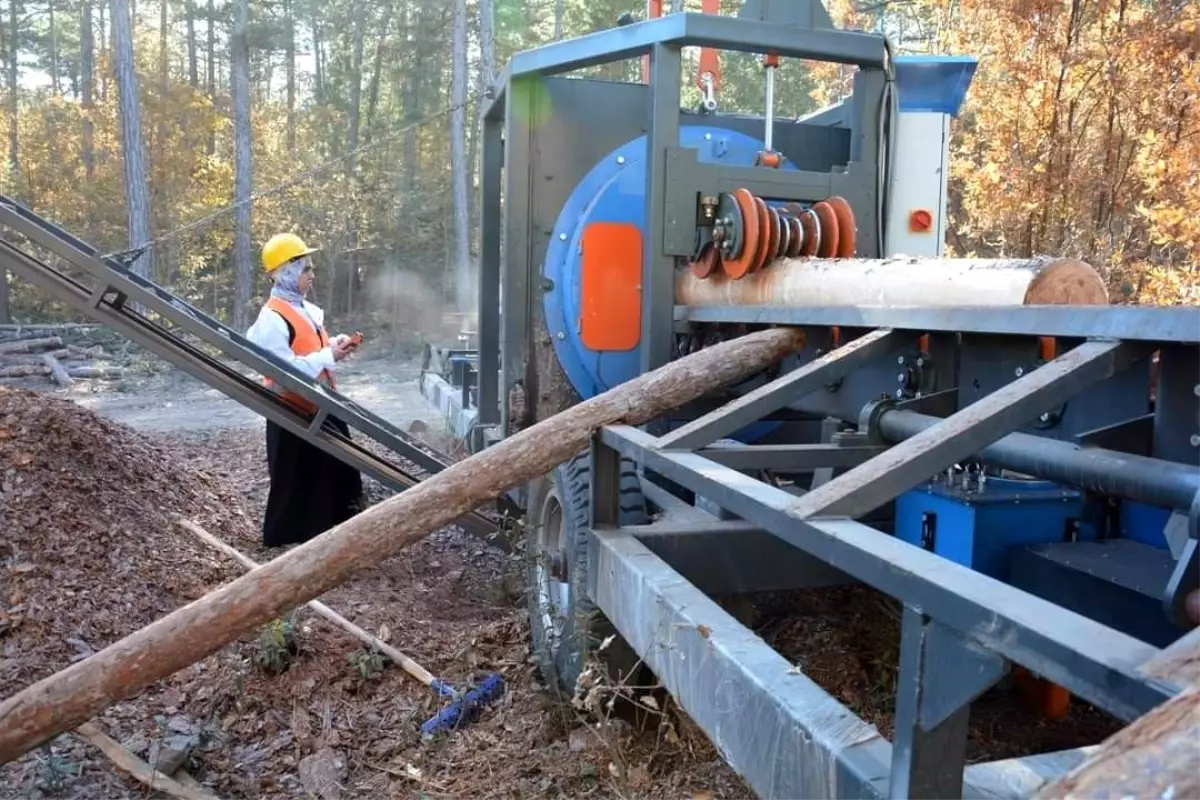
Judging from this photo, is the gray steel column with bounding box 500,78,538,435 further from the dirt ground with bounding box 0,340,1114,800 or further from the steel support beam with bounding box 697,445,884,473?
the steel support beam with bounding box 697,445,884,473

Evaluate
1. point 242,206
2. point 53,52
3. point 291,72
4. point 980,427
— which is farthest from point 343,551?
point 53,52

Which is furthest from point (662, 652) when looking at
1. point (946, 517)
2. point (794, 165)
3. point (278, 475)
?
point (278, 475)

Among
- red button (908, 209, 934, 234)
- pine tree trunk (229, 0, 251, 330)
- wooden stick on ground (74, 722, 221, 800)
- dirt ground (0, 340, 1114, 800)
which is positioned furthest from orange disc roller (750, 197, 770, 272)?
pine tree trunk (229, 0, 251, 330)

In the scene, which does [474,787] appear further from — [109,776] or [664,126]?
[664,126]

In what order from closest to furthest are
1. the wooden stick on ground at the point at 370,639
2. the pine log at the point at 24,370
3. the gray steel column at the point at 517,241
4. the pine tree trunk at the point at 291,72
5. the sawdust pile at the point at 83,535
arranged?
1. the wooden stick on ground at the point at 370,639
2. the sawdust pile at the point at 83,535
3. the gray steel column at the point at 517,241
4. the pine log at the point at 24,370
5. the pine tree trunk at the point at 291,72

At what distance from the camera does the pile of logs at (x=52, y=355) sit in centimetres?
1570

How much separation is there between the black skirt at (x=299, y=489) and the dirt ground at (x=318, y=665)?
0.21 m

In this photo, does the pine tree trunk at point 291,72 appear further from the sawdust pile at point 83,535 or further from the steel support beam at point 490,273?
the steel support beam at point 490,273

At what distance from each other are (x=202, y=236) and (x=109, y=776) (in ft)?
77.3

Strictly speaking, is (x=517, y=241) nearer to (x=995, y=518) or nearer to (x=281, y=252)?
(x=281, y=252)

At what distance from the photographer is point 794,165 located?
546 cm

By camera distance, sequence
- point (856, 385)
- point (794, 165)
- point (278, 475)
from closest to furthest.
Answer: point (856, 385) → point (794, 165) → point (278, 475)

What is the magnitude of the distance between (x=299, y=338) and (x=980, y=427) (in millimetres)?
5459

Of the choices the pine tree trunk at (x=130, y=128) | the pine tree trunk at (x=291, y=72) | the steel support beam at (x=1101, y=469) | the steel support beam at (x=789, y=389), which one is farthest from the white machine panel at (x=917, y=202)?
the pine tree trunk at (x=291, y=72)
